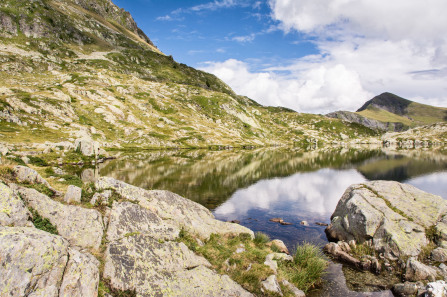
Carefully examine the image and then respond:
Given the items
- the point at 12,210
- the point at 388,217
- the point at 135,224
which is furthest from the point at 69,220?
the point at 388,217

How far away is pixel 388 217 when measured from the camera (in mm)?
30969

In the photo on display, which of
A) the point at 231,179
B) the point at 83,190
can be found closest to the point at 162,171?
the point at 231,179

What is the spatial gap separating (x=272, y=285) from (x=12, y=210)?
19.0m

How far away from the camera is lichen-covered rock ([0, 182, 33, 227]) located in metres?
13.8

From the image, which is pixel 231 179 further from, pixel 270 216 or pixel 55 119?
→ pixel 55 119

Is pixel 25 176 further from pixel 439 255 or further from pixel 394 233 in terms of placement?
pixel 439 255

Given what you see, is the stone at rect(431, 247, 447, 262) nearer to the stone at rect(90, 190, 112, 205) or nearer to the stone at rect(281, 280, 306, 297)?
the stone at rect(281, 280, 306, 297)

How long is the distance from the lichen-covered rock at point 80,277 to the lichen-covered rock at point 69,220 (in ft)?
7.69

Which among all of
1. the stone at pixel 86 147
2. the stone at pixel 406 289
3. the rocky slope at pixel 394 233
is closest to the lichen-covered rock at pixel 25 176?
the stone at pixel 406 289

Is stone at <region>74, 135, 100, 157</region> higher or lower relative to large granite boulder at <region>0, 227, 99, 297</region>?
higher

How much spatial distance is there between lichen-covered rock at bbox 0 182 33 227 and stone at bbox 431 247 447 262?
37739 mm

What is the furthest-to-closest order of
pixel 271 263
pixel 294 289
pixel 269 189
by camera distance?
pixel 269 189, pixel 271 263, pixel 294 289

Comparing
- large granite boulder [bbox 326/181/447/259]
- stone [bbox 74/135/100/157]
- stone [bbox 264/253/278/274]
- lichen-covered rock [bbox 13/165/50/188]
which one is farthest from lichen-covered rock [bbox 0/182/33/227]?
stone [bbox 74/135/100/157]

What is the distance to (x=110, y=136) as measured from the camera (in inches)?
5891
